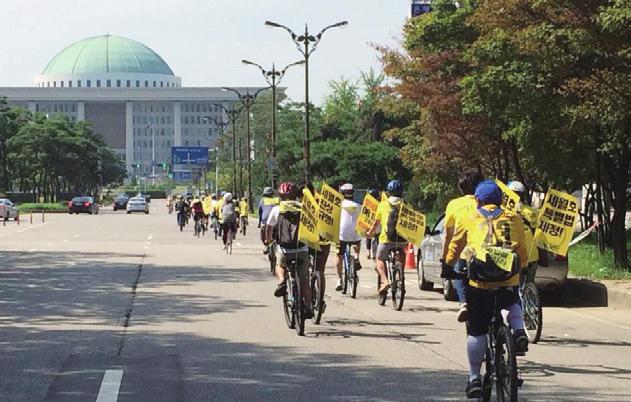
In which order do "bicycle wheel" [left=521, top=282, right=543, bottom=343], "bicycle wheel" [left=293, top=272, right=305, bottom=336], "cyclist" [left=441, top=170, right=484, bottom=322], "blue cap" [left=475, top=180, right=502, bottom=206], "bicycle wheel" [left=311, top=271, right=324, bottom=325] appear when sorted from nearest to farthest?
1. "blue cap" [left=475, top=180, right=502, bottom=206]
2. "cyclist" [left=441, top=170, right=484, bottom=322]
3. "bicycle wheel" [left=521, top=282, right=543, bottom=343]
4. "bicycle wheel" [left=293, top=272, right=305, bottom=336]
5. "bicycle wheel" [left=311, top=271, right=324, bottom=325]

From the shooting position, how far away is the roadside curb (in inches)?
620

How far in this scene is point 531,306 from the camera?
12.3 metres

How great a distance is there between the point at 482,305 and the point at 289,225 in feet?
16.7

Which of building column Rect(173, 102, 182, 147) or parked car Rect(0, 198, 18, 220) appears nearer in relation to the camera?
parked car Rect(0, 198, 18, 220)

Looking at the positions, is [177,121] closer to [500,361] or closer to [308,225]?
[308,225]

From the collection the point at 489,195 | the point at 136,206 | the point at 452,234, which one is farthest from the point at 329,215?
the point at 136,206

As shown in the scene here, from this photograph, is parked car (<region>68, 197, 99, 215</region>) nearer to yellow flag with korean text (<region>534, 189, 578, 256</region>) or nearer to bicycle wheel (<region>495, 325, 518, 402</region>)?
yellow flag with korean text (<region>534, 189, 578, 256</region>)

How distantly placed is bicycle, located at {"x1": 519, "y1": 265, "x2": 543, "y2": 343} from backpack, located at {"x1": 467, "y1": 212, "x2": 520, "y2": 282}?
428 centimetres

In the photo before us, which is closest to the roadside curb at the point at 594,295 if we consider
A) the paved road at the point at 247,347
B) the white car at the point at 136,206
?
the paved road at the point at 247,347

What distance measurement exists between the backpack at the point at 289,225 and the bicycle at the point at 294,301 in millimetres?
181

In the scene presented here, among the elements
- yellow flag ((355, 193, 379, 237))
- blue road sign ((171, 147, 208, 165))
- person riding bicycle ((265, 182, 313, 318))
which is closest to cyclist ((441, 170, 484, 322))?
person riding bicycle ((265, 182, 313, 318))

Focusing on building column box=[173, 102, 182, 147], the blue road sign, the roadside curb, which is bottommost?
the roadside curb

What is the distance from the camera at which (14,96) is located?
611ft

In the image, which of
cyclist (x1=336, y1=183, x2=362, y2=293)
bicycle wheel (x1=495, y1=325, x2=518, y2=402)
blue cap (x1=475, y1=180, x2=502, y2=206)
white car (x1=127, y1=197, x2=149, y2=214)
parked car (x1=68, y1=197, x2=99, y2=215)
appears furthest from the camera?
white car (x1=127, y1=197, x2=149, y2=214)
